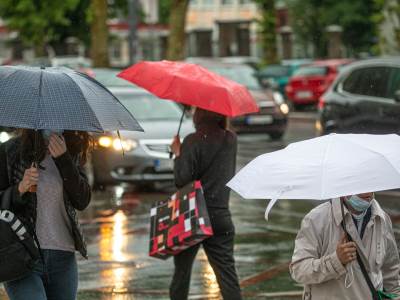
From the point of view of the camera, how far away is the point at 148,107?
52.5ft

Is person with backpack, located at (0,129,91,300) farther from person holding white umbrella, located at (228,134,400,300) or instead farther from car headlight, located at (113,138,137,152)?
car headlight, located at (113,138,137,152)

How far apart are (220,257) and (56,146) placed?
2.22 m

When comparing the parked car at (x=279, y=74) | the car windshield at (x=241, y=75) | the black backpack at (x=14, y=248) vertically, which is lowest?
the parked car at (x=279, y=74)

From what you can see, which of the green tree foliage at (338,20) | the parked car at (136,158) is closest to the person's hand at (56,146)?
the parked car at (136,158)

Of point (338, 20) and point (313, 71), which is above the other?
point (313, 71)

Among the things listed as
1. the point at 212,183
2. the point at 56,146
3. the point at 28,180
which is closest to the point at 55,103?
the point at 56,146

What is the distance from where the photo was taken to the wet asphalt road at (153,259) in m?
8.71

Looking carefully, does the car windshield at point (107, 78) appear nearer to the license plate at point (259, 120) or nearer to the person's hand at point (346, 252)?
the license plate at point (259, 120)

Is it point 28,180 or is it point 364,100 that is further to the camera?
point 364,100

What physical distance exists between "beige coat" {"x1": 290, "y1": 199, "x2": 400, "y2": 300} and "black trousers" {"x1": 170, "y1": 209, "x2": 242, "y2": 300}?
7.67 ft

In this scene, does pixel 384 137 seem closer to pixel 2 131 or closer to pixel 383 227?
pixel 383 227

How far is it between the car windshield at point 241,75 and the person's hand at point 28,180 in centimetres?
1892

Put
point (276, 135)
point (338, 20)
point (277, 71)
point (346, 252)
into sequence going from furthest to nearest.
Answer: point (338, 20) → point (277, 71) → point (276, 135) → point (346, 252)

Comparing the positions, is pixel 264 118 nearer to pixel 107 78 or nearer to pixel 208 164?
pixel 107 78
